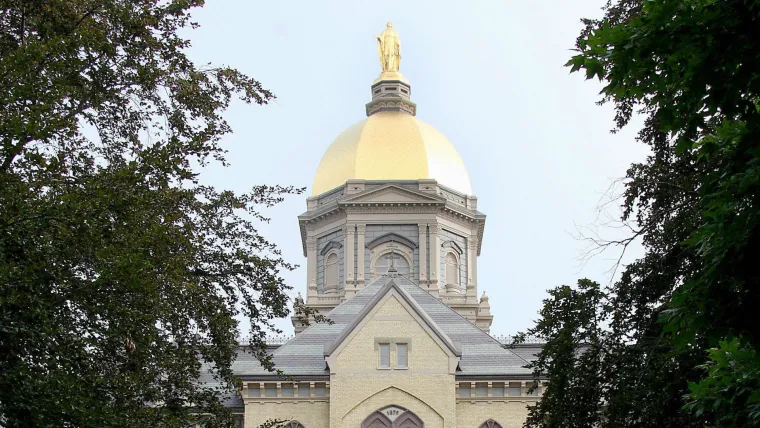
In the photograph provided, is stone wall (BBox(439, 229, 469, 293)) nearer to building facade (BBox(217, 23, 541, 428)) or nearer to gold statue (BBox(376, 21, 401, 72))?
building facade (BBox(217, 23, 541, 428))

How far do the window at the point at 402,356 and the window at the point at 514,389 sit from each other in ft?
13.6

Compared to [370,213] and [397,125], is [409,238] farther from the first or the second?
[397,125]

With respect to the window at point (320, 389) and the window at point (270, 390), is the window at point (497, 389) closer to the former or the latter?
the window at point (320, 389)

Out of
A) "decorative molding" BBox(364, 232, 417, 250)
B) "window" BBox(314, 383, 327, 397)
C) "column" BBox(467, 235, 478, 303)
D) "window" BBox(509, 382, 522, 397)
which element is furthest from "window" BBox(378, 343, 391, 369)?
"decorative molding" BBox(364, 232, 417, 250)

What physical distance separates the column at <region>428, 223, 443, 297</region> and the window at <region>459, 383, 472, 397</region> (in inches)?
628

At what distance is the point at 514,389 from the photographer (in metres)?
48.7

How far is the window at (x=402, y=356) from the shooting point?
48.8 m

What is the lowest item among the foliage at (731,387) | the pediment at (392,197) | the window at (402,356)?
the foliage at (731,387)

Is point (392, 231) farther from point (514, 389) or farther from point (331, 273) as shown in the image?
point (514, 389)

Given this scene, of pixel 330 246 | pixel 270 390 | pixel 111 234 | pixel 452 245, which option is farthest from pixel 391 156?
pixel 111 234

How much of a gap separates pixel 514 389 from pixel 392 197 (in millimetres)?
19670

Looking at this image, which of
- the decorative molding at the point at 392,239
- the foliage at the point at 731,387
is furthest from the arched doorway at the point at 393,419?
the foliage at the point at 731,387

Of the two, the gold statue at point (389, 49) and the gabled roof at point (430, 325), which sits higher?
the gold statue at point (389, 49)

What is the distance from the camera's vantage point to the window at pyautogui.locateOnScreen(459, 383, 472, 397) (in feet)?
160
